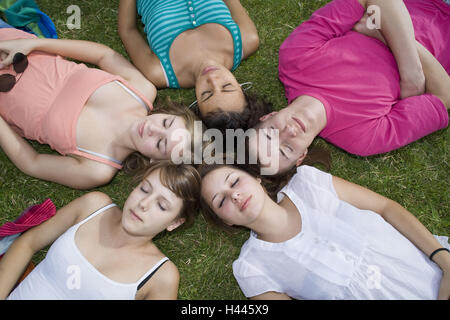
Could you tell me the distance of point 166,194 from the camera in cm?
253

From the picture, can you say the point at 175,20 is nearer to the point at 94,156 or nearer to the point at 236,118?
the point at 236,118

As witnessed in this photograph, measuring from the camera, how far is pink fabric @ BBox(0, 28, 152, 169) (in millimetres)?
2832

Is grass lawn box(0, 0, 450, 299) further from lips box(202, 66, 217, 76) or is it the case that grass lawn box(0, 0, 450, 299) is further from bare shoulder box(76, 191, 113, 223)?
lips box(202, 66, 217, 76)

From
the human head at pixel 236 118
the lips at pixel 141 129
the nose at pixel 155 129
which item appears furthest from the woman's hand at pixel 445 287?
the lips at pixel 141 129

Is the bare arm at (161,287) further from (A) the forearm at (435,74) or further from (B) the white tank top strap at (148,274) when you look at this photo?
(A) the forearm at (435,74)

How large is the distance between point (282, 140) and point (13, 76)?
210 cm

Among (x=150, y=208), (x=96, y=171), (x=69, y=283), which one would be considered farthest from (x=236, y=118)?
(x=69, y=283)

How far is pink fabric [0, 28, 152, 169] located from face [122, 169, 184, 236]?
1.87 feet

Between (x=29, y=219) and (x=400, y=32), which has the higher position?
(x=400, y=32)

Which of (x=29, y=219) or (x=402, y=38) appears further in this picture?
(x=402, y=38)

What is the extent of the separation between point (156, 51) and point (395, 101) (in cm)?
203

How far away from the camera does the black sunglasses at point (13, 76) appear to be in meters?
2.86

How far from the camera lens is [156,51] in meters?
3.22
